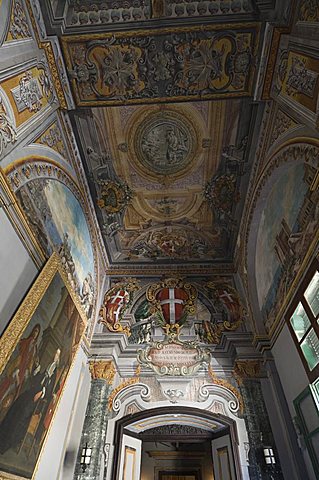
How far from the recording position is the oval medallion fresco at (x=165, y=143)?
6062 mm

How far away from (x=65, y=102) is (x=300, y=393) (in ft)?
20.8

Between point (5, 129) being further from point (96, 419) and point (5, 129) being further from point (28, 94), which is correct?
point (96, 419)

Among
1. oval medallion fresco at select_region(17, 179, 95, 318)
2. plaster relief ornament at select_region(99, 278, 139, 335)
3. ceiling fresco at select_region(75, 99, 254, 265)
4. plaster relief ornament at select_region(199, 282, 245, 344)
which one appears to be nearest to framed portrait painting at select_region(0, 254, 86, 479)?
oval medallion fresco at select_region(17, 179, 95, 318)

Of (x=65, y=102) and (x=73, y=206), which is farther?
(x=73, y=206)

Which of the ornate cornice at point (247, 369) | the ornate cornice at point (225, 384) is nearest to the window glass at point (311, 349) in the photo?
the ornate cornice at point (247, 369)

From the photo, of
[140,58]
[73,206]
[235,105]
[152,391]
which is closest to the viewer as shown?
[140,58]

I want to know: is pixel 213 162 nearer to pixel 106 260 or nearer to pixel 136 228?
pixel 136 228

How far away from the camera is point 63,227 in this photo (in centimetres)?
544

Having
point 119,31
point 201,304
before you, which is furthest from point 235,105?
point 201,304

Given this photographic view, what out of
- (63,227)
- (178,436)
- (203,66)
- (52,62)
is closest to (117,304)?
(63,227)

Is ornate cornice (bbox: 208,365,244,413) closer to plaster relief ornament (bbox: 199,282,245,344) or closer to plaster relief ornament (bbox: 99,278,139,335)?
plaster relief ornament (bbox: 199,282,245,344)

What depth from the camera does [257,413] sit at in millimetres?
5945

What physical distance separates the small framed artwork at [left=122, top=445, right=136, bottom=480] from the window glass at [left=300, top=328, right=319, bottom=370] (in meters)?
3.92

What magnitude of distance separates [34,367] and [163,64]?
16.8 feet
